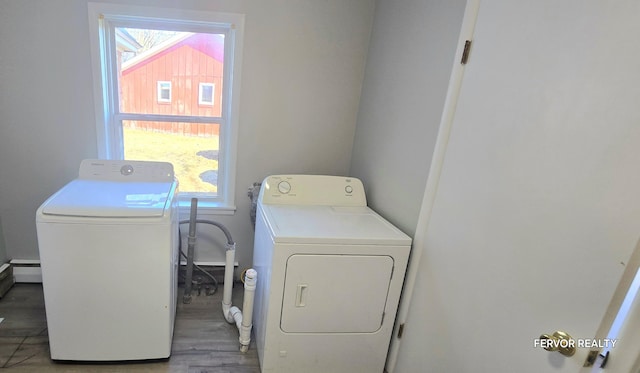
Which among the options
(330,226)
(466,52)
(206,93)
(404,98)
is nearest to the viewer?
(466,52)

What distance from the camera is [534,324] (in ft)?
3.14

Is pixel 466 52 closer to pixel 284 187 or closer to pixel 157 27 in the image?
pixel 284 187

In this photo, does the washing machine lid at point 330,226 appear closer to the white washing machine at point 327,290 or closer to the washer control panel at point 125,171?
the white washing machine at point 327,290

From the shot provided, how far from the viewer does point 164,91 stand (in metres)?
2.23

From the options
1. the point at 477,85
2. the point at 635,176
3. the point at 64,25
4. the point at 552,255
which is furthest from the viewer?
the point at 64,25

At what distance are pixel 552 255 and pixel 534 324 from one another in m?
0.22

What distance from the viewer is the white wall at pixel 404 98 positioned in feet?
4.85

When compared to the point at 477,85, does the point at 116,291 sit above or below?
below

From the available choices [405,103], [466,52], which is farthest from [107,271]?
[466,52]

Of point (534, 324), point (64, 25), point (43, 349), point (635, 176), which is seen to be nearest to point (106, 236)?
point (43, 349)

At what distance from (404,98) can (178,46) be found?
1.56 m

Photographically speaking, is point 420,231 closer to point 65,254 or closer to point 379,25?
point 379,25

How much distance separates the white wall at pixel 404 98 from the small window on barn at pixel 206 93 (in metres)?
1.09

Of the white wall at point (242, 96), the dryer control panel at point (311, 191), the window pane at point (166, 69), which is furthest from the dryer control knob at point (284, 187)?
the window pane at point (166, 69)
